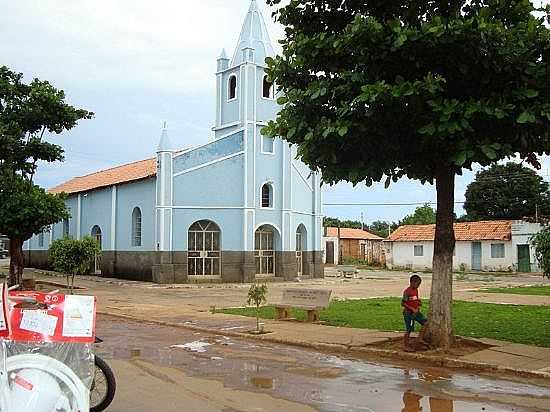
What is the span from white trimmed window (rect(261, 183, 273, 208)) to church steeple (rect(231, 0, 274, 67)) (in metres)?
6.76

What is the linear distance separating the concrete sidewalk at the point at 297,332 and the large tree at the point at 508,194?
42998 millimetres

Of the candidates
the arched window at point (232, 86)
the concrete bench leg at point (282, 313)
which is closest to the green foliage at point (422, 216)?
the arched window at point (232, 86)

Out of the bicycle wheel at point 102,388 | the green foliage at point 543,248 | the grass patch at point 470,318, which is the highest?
the green foliage at point 543,248

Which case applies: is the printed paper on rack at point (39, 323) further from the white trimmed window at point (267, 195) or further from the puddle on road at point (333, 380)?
the white trimmed window at point (267, 195)

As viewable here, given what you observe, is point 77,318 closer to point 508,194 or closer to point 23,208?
point 23,208

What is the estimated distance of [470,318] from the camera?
1631 cm

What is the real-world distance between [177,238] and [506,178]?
132 feet

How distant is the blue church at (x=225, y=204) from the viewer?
33.5 m

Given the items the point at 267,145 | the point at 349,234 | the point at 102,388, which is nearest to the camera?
the point at 102,388

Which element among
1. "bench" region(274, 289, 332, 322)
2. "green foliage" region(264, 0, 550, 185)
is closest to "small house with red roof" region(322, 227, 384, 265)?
"bench" region(274, 289, 332, 322)

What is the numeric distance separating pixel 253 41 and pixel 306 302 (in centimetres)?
2359

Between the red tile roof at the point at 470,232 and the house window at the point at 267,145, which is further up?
the house window at the point at 267,145

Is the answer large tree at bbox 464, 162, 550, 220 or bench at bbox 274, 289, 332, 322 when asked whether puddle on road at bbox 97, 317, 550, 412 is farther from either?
large tree at bbox 464, 162, 550, 220

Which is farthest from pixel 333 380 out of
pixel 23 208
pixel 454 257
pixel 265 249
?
pixel 454 257
